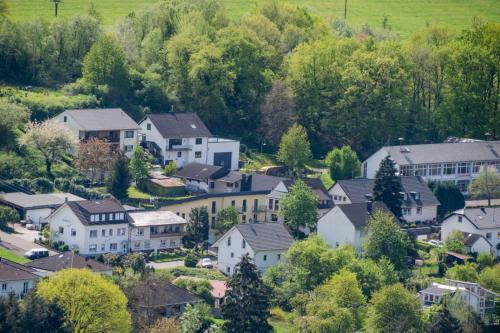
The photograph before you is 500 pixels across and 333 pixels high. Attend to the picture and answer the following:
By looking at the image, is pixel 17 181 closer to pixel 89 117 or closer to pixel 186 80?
pixel 89 117

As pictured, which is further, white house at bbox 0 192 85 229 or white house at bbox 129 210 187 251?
white house at bbox 0 192 85 229

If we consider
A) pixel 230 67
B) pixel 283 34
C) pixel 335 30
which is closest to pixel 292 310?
pixel 230 67

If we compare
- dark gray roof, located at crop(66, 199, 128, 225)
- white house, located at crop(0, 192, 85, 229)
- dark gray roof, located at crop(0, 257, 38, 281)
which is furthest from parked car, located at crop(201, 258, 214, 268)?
dark gray roof, located at crop(0, 257, 38, 281)

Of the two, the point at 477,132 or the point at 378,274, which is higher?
the point at 477,132

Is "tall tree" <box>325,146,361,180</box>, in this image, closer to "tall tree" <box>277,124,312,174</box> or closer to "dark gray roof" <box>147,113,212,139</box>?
"tall tree" <box>277,124,312,174</box>

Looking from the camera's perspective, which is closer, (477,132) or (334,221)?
(334,221)

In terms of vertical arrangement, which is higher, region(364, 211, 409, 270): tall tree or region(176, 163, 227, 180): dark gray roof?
region(176, 163, 227, 180): dark gray roof

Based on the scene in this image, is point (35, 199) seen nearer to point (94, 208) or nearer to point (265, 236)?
point (94, 208)

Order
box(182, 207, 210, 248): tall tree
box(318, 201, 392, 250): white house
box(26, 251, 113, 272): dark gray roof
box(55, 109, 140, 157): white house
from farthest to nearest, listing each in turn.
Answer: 1. box(55, 109, 140, 157): white house
2. box(318, 201, 392, 250): white house
3. box(182, 207, 210, 248): tall tree
4. box(26, 251, 113, 272): dark gray roof
